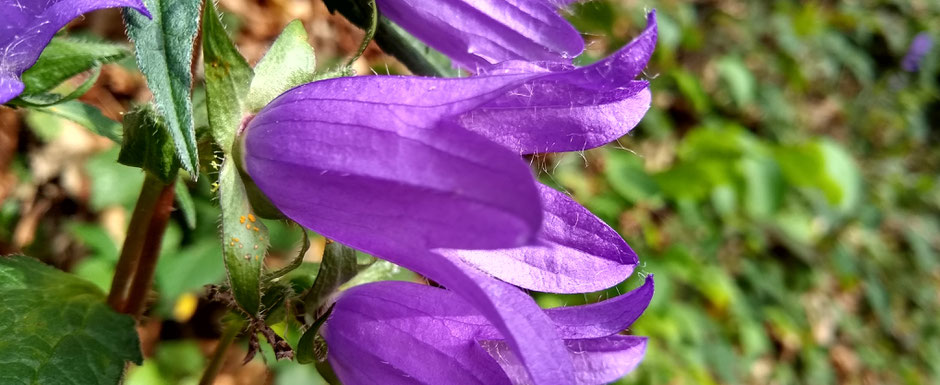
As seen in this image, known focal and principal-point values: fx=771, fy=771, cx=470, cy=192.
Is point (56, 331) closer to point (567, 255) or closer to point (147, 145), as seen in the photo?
point (147, 145)

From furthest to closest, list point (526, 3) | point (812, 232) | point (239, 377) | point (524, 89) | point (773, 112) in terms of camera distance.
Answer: point (773, 112) < point (812, 232) < point (239, 377) < point (526, 3) < point (524, 89)

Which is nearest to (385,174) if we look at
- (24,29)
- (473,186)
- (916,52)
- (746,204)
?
(473,186)

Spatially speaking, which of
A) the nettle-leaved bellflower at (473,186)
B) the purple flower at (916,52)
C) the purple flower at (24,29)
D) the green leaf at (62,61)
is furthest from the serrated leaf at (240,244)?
the purple flower at (916,52)

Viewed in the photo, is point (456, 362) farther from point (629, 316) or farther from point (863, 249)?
point (863, 249)

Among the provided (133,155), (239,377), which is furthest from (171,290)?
(133,155)

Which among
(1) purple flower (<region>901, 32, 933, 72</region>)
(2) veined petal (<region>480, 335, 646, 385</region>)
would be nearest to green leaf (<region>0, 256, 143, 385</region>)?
(2) veined petal (<region>480, 335, 646, 385</region>)

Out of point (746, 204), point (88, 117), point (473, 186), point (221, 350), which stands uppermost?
point (473, 186)
